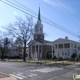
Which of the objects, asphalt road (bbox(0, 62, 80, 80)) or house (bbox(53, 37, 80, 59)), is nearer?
asphalt road (bbox(0, 62, 80, 80))

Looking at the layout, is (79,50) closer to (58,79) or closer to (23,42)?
(23,42)

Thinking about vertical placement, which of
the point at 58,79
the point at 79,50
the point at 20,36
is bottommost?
the point at 58,79

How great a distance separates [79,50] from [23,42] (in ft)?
A: 75.6

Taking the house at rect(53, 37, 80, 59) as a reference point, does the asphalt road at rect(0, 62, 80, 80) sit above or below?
below

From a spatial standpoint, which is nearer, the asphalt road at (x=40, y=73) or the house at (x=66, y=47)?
the asphalt road at (x=40, y=73)

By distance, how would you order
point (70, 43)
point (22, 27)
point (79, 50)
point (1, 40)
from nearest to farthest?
point (22, 27), point (70, 43), point (79, 50), point (1, 40)

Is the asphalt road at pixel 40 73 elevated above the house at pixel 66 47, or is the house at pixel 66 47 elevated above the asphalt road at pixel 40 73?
the house at pixel 66 47

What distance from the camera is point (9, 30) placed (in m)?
46.0

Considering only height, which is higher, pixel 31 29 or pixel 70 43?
pixel 31 29

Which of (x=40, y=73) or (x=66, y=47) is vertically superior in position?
(x=66, y=47)

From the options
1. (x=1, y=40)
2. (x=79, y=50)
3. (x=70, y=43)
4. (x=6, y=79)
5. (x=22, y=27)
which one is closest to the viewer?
(x=6, y=79)

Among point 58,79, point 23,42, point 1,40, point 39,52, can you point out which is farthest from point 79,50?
point 58,79

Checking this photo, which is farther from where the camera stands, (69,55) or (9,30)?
(69,55)

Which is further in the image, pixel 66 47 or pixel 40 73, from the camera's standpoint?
pixel 66 47
